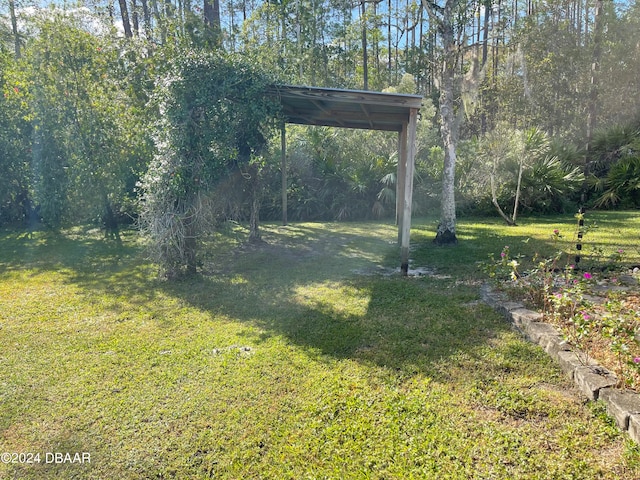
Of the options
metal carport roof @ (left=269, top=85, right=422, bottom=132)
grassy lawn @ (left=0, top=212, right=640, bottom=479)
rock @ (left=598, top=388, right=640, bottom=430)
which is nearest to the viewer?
grassy lawn @ (left=0, top=212, right=640, bottom=479)

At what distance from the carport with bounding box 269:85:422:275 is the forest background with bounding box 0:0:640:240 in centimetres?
48

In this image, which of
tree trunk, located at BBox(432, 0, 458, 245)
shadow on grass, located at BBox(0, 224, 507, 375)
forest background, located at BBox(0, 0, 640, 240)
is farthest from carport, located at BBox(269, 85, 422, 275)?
shadow on grass, located at BBox(0, 224, 507, 375)

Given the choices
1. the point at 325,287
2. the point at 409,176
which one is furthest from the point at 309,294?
the point at 409,176

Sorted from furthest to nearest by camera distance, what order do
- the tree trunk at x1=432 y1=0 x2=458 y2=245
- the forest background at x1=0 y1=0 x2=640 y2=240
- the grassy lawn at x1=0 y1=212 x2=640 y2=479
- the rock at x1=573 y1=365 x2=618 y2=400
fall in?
1. the forest background at x1=0 y1=0 x2=640 y2=240
2. the tree trunk at x1=432 y1=0 x2=458 y2=245
3. the rock at x1=573 y1=365 x2=618 y2=400
4. the grassy lawn at x1=0 y1=212 x2=640 y2=479

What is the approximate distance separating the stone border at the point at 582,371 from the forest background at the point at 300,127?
4.12m

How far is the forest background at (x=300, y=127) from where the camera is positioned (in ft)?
26.5

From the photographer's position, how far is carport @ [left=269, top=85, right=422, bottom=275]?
17.2 feet

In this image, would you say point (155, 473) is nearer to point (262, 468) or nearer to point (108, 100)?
point (262, 468)

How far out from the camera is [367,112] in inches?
262

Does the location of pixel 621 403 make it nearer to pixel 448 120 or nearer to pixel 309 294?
pixel 309 294

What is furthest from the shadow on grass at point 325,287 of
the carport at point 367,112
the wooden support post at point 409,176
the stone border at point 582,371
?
the carport at point 367,112

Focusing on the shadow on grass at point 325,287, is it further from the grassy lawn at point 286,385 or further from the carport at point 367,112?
the carport at point 367,112

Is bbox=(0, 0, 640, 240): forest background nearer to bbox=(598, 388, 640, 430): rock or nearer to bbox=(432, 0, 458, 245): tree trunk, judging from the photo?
bbox=(432, 0, 458, 245): tree trunk

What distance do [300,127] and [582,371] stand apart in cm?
1132
